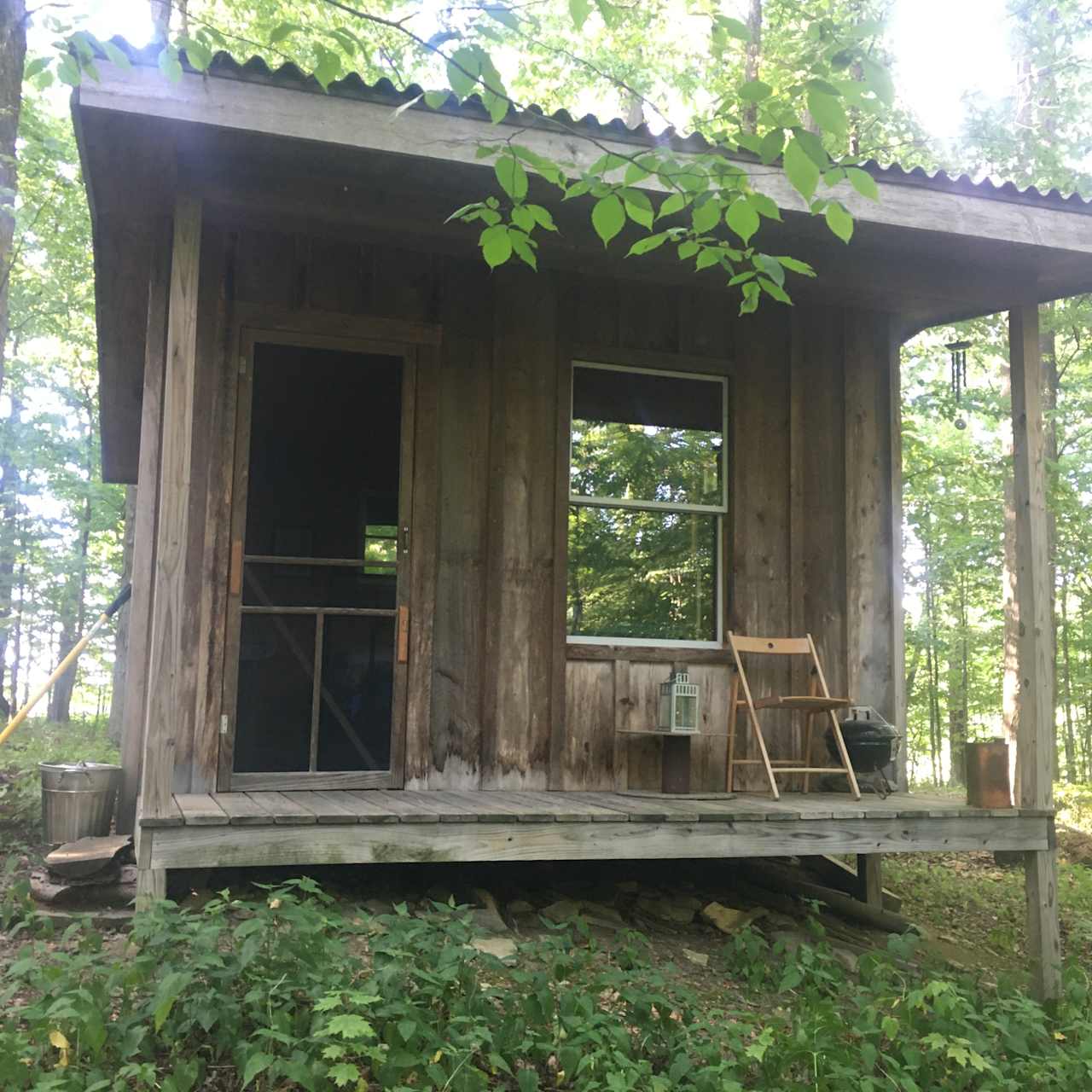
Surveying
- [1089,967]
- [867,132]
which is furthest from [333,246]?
[867,132]

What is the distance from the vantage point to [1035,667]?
4.82 m

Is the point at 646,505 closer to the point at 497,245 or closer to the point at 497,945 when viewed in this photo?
the point at 497,945

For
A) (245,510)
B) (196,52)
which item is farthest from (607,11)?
(245,510)

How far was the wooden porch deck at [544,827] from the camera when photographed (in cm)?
383

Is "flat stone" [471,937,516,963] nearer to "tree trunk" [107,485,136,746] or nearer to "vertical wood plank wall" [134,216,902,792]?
"vertical wood plank wall" [134,216,902,792]

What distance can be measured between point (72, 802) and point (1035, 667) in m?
4.81

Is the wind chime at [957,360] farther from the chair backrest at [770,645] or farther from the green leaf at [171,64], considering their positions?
the green leaf at [171,64]

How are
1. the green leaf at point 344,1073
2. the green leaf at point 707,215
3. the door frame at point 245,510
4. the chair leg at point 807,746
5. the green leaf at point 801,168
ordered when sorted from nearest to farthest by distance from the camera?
the green leaf at point 344,1073
the green leaf at point 801,168
the green leaf at point 707,215
the door frame at point 245,510
the chair leg at point 807,746

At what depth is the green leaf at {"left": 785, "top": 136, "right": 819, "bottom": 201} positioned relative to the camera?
2713mm

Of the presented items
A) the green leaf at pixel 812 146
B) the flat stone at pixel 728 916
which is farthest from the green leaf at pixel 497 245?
the flat stone at pixel 728 916

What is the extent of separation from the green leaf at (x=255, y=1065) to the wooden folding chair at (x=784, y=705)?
2952mm

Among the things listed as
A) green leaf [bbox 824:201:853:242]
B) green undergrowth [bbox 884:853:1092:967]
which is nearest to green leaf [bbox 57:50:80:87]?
green leaf [bbox 824:201:853:242]

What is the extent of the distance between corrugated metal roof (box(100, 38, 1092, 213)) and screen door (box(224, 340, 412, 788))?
227cm

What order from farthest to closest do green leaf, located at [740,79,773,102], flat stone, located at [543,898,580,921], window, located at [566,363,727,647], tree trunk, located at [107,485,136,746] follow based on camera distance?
tree trunk, located at [107,485,136,746], window, located at [566,363,727,647], flat stone, located at [543,898,580,921], green leaf, located at [740,79,773,102]
